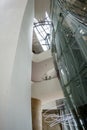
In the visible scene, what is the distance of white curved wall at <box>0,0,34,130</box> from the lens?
263 cm

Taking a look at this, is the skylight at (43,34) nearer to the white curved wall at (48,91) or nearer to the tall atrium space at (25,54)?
the white curved wall at (48,91)

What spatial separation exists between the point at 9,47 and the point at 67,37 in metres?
1.62

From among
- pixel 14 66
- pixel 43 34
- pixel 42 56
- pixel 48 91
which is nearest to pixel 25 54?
pixel 14 66

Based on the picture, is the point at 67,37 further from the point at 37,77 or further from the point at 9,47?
the point at 37,77

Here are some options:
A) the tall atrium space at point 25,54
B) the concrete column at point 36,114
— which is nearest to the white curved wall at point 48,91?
Answer: the concrete column at point 36,114

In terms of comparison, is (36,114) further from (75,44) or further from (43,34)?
(43,34)

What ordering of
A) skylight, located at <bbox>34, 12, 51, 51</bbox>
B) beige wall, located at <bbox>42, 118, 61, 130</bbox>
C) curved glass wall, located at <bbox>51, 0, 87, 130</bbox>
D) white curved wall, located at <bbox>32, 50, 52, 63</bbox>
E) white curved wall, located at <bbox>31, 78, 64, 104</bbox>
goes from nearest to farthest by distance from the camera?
curved glass wall, located at <bbox>51, 0, 87, 130</bbox>
white curved wall, located at <bbox>31, 78, 64, 104</bbox>
white curved wall, located at <bbox>32, 50, 52, 63</bbox>
skylight, located at <bbox>34, 12, 51, 51</bbox>
beige wall, located at <bbox>42, 118, 61, 130</bbox>

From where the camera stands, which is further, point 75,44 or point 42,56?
point 42,56

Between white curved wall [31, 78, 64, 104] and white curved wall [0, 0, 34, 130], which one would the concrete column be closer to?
white curved wall [31, 78, 64, 104]

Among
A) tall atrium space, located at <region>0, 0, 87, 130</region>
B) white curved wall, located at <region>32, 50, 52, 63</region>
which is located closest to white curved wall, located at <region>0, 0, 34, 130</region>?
tall atrium space, located at <region>0, 0, 87, 130</region>

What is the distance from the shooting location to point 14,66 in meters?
2.88

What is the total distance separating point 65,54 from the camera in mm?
4398

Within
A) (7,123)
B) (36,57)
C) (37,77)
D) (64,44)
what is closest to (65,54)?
(64,44)

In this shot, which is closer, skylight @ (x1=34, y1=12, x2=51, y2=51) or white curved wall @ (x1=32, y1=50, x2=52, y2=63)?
white curved wall @ (x1=32, y1=50, x2=52, y2=63)
